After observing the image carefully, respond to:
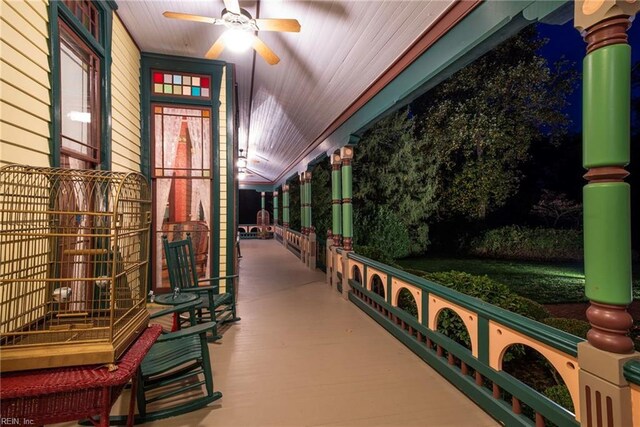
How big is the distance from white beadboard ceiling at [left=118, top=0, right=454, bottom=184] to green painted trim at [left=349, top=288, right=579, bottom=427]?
8.98 feet

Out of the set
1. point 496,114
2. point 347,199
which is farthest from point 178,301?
point 496,114

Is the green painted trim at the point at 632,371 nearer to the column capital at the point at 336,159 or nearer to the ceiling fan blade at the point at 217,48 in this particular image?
the ceiling fan blade at the point at 217,48

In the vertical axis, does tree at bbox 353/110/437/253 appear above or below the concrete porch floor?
above

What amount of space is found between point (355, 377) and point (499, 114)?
8894mm

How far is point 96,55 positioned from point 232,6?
1.51m

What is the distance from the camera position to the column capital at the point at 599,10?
4.33 ft

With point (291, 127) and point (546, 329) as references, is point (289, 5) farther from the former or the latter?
point (291, 127)

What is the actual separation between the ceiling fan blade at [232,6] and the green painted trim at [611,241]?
2871 millimetres

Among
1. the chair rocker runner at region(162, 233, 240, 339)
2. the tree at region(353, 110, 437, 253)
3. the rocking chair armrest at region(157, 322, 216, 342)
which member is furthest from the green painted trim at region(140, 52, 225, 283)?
the tree at region(353, 110, 437, 253)

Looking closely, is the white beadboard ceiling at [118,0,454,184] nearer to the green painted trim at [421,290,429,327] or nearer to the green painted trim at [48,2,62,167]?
the green painted trim at [48,2,62,167]

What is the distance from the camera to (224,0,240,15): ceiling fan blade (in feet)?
8.70

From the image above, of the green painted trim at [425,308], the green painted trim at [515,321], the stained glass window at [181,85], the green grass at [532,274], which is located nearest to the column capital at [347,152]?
the stained glass window at [181,85]

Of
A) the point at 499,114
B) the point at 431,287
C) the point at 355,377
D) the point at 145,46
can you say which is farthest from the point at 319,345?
the point at 499,114

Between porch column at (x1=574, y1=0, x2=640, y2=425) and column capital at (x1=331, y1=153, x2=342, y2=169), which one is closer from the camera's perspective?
porch column at (x1=574, y1=0, x2=640, y2=425)
